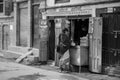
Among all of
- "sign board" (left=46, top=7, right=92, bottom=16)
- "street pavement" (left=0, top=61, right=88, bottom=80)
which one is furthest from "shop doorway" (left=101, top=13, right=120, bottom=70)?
"street pavement" (left=0, top=61, right=88, bottom=80)

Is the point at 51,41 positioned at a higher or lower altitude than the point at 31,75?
higher

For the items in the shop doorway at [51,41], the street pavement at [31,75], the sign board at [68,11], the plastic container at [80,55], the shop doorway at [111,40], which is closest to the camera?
the street pavement at [31,75]

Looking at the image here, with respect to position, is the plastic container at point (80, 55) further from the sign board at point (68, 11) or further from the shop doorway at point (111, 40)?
the sign board at point (68, 11)

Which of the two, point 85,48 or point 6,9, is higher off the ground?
point 6,9

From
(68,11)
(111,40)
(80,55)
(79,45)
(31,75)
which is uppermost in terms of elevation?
(68,11)

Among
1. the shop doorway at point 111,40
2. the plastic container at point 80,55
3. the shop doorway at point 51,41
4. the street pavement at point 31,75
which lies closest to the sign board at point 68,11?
the shop doorway at point 51,41

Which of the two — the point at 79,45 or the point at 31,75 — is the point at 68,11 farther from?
the point at 31,75

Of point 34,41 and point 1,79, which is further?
point 34,41

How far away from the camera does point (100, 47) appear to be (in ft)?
41.3

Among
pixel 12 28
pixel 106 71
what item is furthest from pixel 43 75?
pixel 12 28

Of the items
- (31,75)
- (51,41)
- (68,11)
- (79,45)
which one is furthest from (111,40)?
(51,41)

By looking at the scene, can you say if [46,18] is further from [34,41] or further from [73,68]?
[73,68]

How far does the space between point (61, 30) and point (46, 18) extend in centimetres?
222

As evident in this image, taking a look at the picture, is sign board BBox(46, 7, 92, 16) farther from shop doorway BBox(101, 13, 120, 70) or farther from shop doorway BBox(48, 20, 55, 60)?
shop doorway BBox(101, 13, 120, 70)
